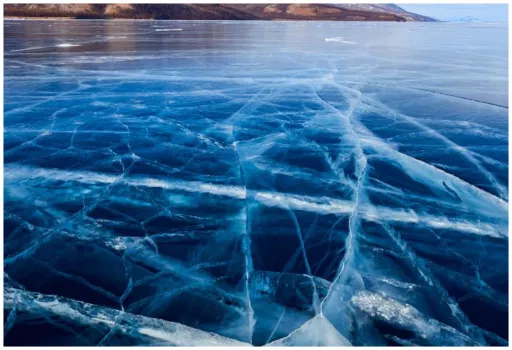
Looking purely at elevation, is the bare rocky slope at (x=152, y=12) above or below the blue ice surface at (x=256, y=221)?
above

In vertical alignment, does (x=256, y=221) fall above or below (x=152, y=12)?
below

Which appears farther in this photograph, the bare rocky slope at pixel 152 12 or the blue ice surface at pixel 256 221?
the bare rocky slope at pixel 152 12

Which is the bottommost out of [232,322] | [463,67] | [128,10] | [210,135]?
[232,322]

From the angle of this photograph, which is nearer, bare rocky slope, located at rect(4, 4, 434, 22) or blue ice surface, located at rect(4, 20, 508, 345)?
blue ice surface, located at rect(4, 20, 508, 345)

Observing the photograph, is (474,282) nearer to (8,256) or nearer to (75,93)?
(8,256)

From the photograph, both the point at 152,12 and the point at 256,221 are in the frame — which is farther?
the point at 152,12

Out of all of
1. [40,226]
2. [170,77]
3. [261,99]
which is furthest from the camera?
[170,77]

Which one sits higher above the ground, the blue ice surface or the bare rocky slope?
the bare rocky slope

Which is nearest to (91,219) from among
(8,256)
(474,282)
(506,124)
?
(8,256)
